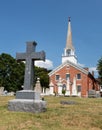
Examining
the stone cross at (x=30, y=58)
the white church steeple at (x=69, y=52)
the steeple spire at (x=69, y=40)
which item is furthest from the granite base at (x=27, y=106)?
the steeple spire at (x=69, y=40)

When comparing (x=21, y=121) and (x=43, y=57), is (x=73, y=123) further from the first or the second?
(x=43, y=57)

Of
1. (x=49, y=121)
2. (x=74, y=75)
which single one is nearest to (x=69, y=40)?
(x=74, y=75)

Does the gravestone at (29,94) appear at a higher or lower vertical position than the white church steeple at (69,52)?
lower

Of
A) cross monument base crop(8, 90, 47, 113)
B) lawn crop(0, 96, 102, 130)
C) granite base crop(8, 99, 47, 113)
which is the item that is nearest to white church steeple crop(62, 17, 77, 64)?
cross monument base crop(8, 90, 47, 113)

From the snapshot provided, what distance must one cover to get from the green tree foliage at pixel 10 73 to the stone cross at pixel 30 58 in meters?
45.0

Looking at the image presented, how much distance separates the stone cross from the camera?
40.0 feet

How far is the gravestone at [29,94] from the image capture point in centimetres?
1095

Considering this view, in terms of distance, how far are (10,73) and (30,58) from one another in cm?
4781

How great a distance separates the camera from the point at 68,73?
57812mm

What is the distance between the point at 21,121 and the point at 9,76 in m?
50.7

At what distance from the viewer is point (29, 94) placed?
37.8 ft

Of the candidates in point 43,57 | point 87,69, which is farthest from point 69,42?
point 43,57

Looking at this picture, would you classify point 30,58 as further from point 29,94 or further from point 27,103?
point 27,103

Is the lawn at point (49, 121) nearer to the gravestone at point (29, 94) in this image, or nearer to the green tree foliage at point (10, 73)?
the gravestone at point (29, 94)
